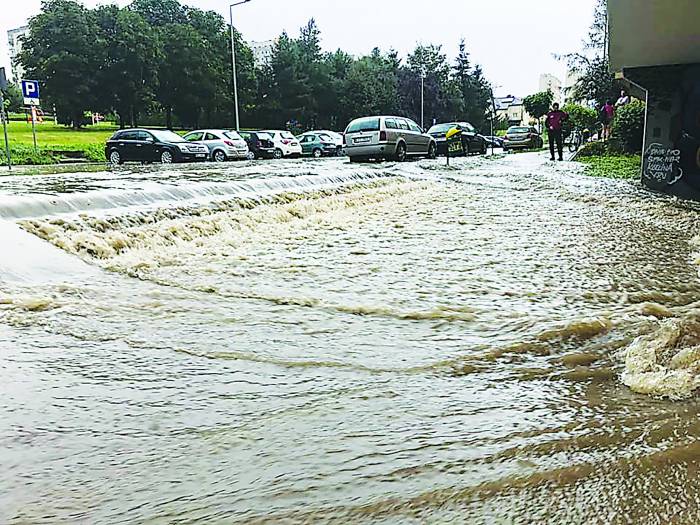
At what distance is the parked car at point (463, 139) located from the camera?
26.0 metres

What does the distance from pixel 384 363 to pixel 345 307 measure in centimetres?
102

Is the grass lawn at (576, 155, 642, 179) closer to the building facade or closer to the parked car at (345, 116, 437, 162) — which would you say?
the building facade

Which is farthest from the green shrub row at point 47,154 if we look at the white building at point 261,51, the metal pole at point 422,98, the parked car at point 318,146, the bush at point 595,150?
the metal pole at point 422,98

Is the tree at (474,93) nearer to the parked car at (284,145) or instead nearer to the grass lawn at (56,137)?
the grass lawn at (56,137)

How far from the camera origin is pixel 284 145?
1092 inches

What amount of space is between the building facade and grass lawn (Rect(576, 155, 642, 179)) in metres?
2.01

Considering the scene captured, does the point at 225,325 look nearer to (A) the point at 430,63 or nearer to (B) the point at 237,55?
(B) the point at 237,55

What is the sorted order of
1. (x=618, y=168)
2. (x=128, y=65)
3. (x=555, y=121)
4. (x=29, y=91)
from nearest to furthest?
(x=618, y=168) → (x=555, y=121) → (x=29, y=91) → (x=128, y=65)

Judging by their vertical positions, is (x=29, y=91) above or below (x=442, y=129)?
above

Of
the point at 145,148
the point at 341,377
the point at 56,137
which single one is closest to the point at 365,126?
the point at 145,148

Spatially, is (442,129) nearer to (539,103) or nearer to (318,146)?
(318,146)

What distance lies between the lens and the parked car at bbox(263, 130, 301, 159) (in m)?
27.5

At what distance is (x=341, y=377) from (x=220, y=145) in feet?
68.6

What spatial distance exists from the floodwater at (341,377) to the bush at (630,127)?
1122cm
